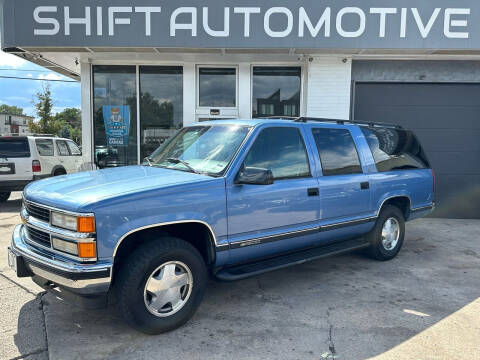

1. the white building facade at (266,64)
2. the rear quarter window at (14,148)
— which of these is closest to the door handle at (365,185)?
the white building facade at (266,64)

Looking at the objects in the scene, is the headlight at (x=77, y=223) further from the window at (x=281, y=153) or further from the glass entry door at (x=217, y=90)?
the glass entry door at (x=217, y=90)

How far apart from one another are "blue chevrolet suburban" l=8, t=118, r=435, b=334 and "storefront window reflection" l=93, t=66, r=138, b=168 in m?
5.11

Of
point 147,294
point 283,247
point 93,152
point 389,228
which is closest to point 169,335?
point 147,294

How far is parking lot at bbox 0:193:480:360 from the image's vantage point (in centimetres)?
329

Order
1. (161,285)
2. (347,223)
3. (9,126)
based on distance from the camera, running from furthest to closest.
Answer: (9,126), (347,223), (161,285)

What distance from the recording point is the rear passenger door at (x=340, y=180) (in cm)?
466

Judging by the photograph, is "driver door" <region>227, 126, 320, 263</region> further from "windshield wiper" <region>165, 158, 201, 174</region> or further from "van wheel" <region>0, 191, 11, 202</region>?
"van wheel" <region>0, 191, 11, 202</region>

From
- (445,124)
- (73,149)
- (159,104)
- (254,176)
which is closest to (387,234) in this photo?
(254,176)

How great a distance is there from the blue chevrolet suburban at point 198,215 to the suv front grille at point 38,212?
13 mm

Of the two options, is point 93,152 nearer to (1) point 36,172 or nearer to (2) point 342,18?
(1) point 36,172

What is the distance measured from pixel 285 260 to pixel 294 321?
27.2 inches

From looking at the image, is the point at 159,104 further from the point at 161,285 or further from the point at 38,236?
the point at 161,285

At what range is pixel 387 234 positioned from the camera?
579 centimetres

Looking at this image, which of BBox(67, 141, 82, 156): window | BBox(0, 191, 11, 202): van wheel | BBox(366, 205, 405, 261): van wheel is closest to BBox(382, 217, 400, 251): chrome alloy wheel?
BBox(366, 205, 405, 261): van wheel
